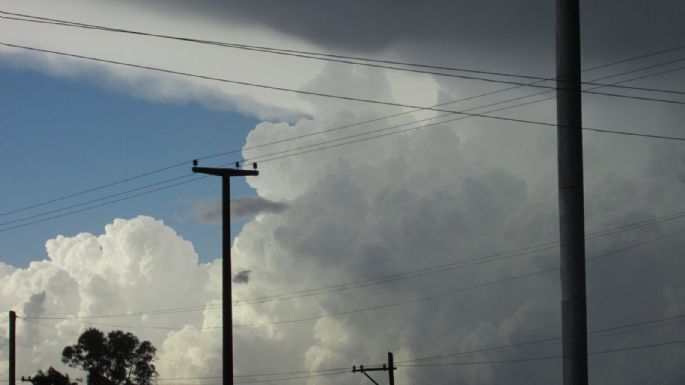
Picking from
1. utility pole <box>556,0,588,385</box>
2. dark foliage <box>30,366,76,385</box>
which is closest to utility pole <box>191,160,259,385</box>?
utility pole <box>556,0,588,385</box>

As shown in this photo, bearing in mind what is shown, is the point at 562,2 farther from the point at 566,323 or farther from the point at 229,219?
the point at 229,219

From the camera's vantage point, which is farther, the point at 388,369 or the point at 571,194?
the point at 388,369

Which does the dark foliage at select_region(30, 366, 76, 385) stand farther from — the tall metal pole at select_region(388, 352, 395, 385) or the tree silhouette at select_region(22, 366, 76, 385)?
the tall metal pole at select_region(388, 352, 395, 385)

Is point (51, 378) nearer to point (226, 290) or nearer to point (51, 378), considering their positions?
point (51, 378)

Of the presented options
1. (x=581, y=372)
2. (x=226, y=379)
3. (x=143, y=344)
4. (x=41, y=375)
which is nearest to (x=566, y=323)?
(x=581, y=372)

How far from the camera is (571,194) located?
19.2 metres

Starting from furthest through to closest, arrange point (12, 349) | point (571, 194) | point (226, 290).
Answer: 1. point (12, 349)
2. point (226, 290)
3. point (571, 194)

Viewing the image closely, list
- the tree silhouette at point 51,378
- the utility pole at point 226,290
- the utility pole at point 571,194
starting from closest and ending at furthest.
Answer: the utility pole at point 571,194, the utility pole at point 226,290, the tree silhouette at point 51,378

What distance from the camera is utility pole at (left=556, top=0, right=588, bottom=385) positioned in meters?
18.9

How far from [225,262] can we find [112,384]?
80.3m

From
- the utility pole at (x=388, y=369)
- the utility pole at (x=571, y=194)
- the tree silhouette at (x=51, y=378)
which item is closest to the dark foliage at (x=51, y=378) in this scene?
the tree silhouette at (x=51, y=378)

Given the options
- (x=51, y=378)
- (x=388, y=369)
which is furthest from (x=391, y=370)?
(x=51, y=378)

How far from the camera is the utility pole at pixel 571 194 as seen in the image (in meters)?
18.9

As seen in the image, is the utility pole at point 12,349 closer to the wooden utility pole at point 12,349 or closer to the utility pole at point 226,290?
the wooden utility pole at point 12,349
